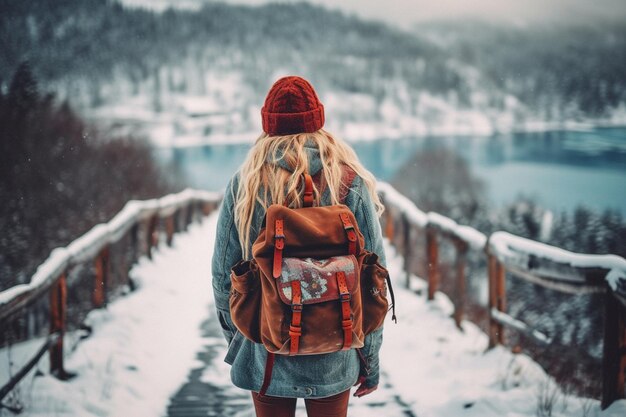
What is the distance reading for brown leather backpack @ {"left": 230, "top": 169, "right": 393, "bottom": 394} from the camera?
5.28 feet

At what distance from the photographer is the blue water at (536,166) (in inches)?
2112

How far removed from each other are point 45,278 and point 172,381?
1.17 m

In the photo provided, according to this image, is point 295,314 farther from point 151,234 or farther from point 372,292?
point 151,234

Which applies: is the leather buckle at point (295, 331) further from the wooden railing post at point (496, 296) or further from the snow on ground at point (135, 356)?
the wooden railing post at point (496, 296)

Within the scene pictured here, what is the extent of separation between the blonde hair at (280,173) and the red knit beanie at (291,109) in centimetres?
3

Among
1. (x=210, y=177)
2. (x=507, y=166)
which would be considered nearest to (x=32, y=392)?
(x=210, y=177)

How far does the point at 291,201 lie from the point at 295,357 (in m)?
0.52

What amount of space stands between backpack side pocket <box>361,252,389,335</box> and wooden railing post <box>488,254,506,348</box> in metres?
2.74

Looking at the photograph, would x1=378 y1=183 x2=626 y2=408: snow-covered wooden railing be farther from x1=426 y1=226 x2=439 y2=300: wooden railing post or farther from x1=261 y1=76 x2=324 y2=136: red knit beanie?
x1=261 y1=76 x2=324 y2=136: red knit beanie

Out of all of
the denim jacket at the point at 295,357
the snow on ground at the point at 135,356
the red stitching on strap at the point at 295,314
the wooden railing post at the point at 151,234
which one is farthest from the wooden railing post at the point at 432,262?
the wooden railing post at the point at 151,234

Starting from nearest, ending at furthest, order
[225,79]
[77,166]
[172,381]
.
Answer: [172,381] → [77,166] → [225,79]

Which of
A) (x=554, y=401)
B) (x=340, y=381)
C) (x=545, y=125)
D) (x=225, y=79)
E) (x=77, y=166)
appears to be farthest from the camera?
(x=225, y=79)

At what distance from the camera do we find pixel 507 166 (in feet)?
280

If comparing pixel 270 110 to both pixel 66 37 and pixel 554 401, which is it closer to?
pixel 554 401
